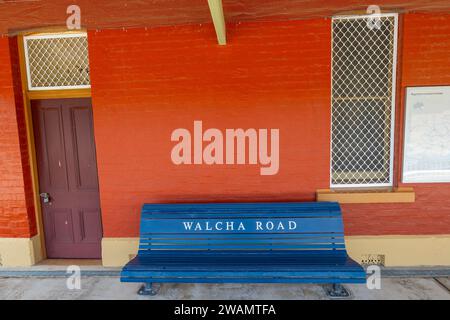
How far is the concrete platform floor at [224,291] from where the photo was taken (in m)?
3.26

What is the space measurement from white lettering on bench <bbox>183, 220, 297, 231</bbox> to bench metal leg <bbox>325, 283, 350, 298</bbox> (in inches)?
29.9

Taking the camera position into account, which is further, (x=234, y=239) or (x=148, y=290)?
(x=234, y=239)

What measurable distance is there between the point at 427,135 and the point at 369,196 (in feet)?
3.44

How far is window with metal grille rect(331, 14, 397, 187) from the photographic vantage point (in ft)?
12.1

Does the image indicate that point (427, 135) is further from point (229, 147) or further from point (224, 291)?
point (224, 291)

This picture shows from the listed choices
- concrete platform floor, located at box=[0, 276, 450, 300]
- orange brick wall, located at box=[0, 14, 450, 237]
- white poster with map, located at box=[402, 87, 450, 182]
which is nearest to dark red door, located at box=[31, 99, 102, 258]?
orange brick wall, located at box=[0, 14, 450, 237]

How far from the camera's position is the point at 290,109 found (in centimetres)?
368

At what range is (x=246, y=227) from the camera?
11.5 ft

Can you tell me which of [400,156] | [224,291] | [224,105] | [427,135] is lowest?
[224,291]

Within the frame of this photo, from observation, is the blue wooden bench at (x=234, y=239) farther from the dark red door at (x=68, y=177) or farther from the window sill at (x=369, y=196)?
the dark red door at (x=68, y=177)

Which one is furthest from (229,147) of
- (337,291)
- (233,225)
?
(337,291)

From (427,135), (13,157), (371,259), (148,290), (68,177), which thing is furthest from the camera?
(68,177)
